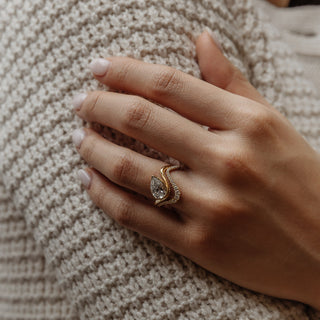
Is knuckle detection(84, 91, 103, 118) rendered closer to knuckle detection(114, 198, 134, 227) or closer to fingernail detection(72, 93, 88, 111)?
fingernail detection(72, 93, 88, 111)

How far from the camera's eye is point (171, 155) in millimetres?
667

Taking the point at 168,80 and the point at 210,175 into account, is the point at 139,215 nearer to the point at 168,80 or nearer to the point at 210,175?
the point at 210,175

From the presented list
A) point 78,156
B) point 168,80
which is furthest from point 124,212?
point 168,80

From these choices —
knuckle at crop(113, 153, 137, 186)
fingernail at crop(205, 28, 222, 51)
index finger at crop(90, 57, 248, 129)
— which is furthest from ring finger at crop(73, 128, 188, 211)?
fingernail at crop(205, 28, 222, 51)

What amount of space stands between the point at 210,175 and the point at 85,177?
242mm

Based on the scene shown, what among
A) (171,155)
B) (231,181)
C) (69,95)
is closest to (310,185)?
(231,181)

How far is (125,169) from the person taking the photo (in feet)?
2.17

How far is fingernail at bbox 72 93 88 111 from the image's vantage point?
71cm

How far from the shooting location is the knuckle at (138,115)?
2.17 feet

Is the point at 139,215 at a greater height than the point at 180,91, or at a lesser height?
lesser

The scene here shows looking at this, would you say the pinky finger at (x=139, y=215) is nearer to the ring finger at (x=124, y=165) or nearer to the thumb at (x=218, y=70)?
the ring finger at (x=124, y=165)

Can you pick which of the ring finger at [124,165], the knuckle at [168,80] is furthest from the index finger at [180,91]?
the ring finger at [124,165]

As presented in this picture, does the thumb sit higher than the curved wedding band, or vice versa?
the thumb

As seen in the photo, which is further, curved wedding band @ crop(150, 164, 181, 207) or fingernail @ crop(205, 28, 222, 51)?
fingernail @ crop(205, 28, 222, 51)
